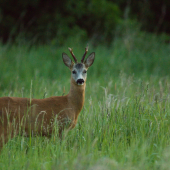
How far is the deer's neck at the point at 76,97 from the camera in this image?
15.7 feet

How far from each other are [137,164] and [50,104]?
63.8 inches

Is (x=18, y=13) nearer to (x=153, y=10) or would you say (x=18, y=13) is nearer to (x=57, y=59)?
(x=57, y=59)

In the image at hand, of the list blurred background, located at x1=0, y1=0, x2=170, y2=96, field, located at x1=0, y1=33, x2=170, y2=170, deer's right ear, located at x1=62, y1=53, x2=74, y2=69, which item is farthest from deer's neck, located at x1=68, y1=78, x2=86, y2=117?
blurred background, located at x1=0, y1=0, x2=170, y2=96

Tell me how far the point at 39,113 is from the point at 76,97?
3.38 ft

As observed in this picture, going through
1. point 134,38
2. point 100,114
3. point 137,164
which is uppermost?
point 134,38

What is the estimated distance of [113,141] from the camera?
13.4ft

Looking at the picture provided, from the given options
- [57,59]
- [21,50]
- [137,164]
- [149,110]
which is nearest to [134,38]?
[57,59]

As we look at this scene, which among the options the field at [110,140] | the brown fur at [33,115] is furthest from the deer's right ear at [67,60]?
the brown fur at [33,115]

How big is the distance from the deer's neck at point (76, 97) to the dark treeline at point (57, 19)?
317 inches

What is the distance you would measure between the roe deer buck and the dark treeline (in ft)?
26.8

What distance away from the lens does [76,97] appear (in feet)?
15.9

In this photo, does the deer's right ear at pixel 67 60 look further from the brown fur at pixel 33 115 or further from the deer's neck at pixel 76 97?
the brown fur at pixel 33 115

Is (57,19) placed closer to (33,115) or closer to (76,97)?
(76,97)

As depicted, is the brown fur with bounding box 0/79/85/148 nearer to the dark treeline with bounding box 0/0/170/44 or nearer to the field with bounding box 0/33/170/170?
the field with bounding box 0/33/170/170
